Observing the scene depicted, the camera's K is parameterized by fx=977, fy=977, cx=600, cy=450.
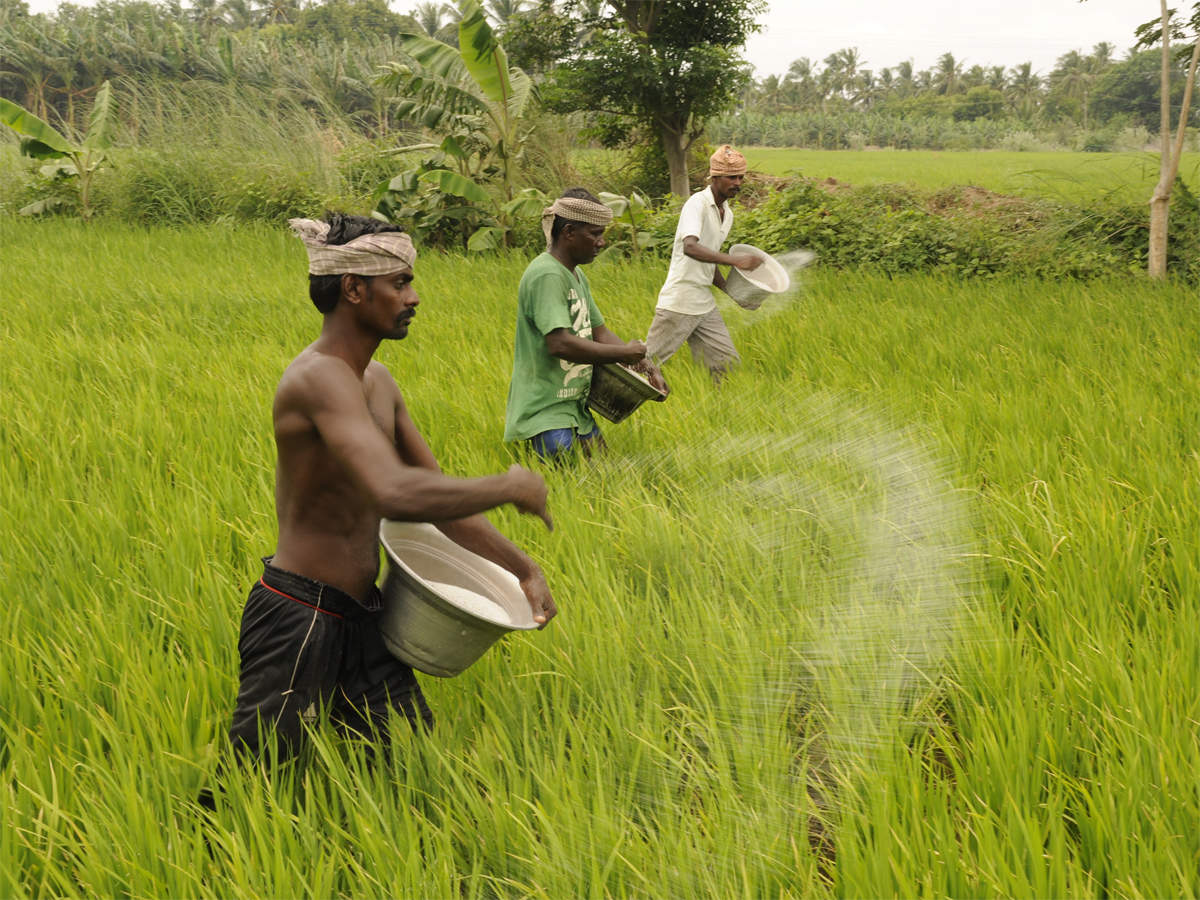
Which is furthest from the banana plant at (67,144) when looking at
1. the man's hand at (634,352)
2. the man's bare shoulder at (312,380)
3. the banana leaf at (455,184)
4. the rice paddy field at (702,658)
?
the man's bare shoulder at (312,380)

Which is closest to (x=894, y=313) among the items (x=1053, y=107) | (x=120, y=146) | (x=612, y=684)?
(x=612, y=684)

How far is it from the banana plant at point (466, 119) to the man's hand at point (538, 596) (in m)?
7.00

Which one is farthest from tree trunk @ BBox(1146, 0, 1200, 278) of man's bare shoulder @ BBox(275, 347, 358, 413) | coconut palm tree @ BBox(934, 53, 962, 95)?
coconut palm tree @ BBox(934, 53, 962, 95)

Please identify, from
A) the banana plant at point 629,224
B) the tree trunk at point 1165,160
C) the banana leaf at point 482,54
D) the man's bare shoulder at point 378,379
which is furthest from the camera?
the banana plant at point 629,224

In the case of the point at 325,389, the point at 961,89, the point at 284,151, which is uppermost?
the point at 961,89

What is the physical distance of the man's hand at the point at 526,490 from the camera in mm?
1561

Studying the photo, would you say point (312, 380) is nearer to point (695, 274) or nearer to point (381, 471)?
point (381, 471)

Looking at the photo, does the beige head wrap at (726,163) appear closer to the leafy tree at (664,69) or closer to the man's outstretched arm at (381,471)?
the man's outstretched arm at (381,471)

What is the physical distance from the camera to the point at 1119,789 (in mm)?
1587

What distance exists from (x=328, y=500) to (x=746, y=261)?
9.50 ft

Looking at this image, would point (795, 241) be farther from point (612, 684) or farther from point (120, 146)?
point (120, 146)

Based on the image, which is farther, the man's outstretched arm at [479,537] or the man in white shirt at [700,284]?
the man in white shirt at [700,284]

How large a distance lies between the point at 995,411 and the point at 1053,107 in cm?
6394

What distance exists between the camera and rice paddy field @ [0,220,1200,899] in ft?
4.96
